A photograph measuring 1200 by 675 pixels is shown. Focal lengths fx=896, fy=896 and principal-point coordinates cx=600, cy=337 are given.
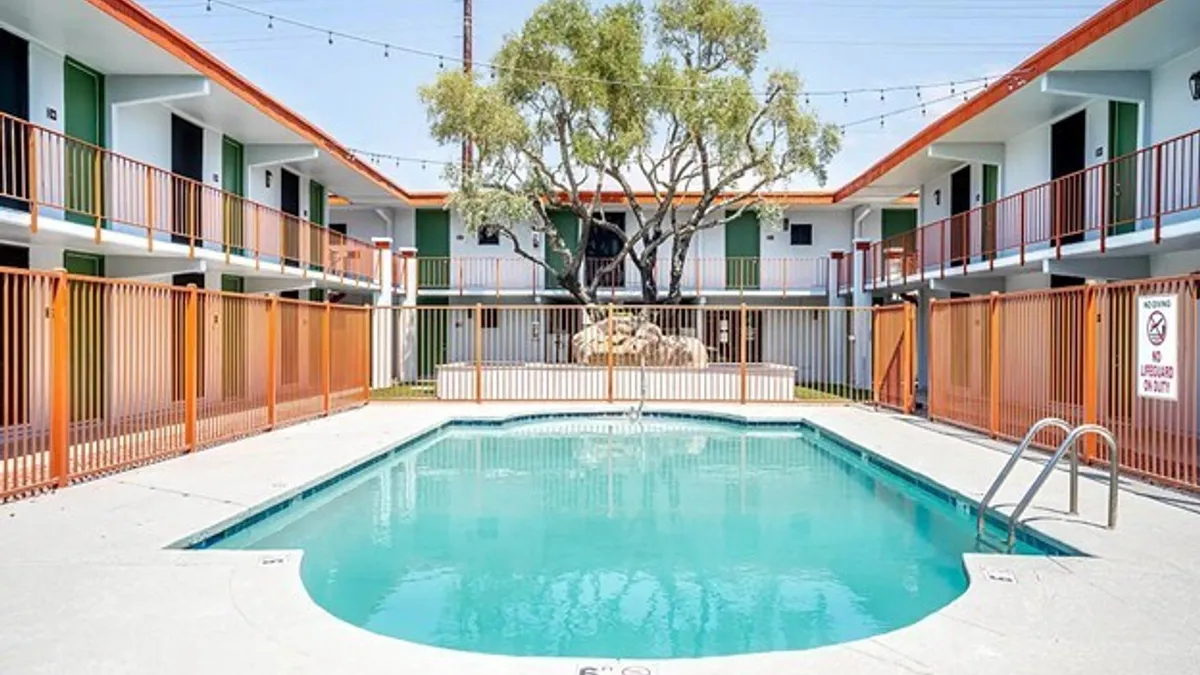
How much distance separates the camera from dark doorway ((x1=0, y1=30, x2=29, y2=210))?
10.7 meters

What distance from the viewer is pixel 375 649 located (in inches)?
165

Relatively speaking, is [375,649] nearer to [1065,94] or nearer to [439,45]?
[1065,94]

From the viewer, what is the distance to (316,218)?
22.6m

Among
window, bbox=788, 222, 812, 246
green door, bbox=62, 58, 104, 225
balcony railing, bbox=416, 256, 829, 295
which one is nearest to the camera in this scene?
green door, bbox=62, 58, 104, 225

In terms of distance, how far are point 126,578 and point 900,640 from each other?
4335 mm

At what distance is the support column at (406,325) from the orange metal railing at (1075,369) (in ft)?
47.8

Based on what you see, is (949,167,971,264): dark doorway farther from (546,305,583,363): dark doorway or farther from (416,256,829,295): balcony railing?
(546,305,583,363): dark doorway

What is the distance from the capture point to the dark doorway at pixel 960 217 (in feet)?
55.7

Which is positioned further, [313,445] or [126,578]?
[313,445]

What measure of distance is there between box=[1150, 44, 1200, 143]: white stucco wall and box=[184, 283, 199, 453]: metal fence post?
12.9 metres

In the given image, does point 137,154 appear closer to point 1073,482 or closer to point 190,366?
point 190,366

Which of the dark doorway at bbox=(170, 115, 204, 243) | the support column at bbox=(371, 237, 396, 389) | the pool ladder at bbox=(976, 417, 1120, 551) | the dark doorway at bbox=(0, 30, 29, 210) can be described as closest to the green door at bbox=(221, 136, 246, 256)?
the dark doorway at bbox=(170, 115, 204, 243)

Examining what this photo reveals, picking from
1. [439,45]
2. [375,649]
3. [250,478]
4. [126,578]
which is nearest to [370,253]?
[439,45]

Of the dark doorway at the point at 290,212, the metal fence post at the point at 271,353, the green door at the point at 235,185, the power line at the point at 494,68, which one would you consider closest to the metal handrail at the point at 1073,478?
the metal fence post at the point at 271,353
